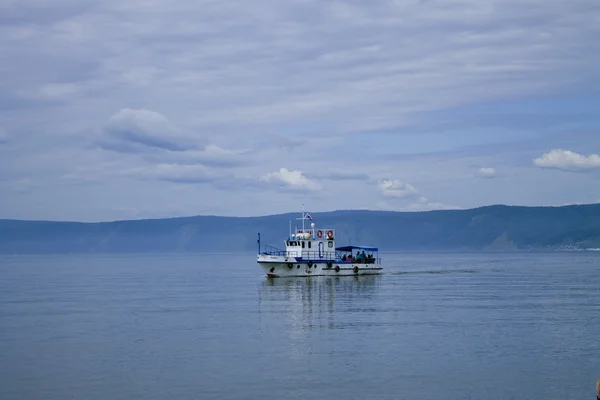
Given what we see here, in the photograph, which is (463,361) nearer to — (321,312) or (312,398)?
(312,398)

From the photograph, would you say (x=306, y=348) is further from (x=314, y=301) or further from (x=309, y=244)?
(x=309, y=244)

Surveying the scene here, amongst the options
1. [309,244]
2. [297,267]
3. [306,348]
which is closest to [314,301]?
[306,348]

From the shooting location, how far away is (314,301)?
260 ft

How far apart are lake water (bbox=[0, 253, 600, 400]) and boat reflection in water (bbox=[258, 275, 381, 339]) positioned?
270 millimetres

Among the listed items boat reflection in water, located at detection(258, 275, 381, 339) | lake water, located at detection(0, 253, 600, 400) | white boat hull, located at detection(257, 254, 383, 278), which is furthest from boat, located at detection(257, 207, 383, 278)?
lake water, located at detection(0, 253, 600, 400)

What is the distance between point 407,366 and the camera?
4134 centimetres

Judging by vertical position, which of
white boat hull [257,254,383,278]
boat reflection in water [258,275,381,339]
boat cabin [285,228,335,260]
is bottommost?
boat reflection in water [258,275,381,339]

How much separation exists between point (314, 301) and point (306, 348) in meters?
31.3

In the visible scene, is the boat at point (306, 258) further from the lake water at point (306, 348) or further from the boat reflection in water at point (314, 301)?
the lake water at point (306, 348)

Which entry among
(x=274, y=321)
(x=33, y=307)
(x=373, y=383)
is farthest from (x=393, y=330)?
(x=33, y=307)

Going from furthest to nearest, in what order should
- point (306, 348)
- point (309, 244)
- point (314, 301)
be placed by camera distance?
point (309, 244), point (314, 301), point (306, 348)

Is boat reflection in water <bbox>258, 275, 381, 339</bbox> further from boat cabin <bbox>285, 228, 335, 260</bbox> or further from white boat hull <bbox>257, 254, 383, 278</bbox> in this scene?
boat cabin <bbox>285, 228, 335, 260</bbox>

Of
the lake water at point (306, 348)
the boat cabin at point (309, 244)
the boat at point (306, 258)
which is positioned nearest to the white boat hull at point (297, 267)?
the boat at point (306, 258)

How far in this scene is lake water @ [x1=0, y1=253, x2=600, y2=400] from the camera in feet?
119
